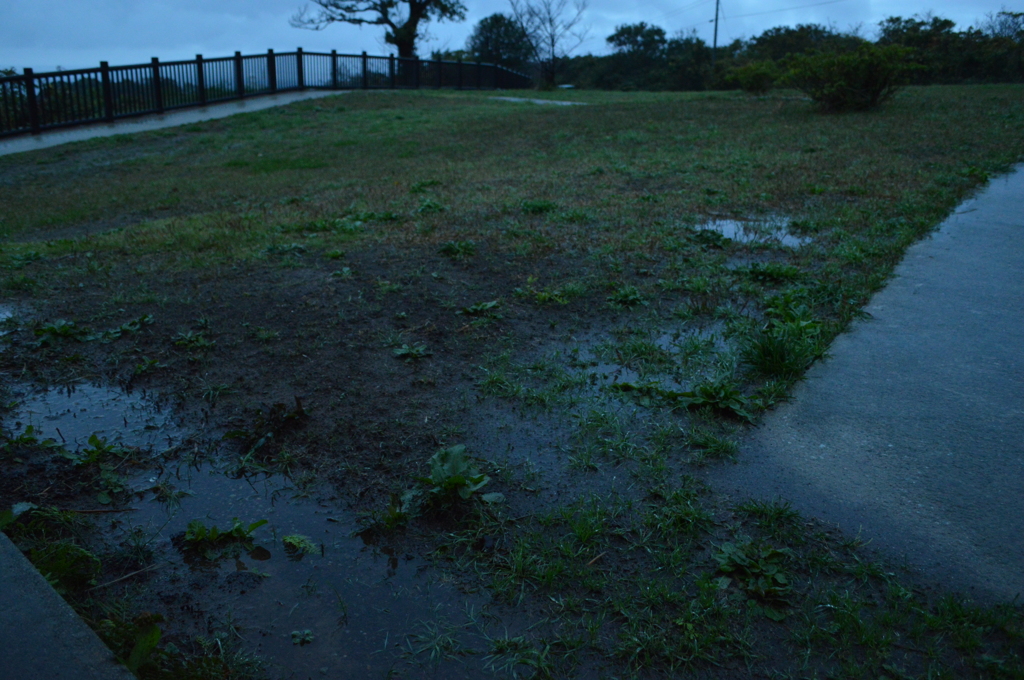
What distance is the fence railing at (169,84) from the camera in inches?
609

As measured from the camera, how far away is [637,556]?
2.42 meters

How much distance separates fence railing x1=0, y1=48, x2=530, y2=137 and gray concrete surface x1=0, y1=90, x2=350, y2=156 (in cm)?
21

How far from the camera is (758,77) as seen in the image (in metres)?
18.9

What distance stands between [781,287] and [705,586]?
3.09 metres

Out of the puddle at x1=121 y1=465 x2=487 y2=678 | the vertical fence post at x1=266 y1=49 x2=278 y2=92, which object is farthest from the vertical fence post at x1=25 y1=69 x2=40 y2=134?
the puddle at x1=121 y1=465 x2=487 y2=678

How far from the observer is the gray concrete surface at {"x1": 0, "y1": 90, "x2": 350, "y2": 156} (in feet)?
49.0

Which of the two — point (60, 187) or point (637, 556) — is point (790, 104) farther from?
point (637, 556)

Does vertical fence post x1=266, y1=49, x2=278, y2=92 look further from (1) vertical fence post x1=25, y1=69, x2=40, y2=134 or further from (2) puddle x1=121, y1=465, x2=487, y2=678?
(2) puddle x1=121, y1=465, x2=487, y2=678

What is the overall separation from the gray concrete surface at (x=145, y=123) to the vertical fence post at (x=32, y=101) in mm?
237

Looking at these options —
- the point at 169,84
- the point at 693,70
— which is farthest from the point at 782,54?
the point at 169,84

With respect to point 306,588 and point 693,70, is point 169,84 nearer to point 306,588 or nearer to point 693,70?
point 306,588

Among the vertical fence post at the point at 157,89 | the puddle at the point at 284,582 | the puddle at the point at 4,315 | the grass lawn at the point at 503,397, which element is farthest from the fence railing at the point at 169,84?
the puddle at the point at 284,582

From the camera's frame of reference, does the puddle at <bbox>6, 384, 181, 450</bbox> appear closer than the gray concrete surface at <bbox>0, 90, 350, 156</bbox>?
Yes

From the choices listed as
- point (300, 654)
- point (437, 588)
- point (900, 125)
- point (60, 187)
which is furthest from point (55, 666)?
point (900, 125)
